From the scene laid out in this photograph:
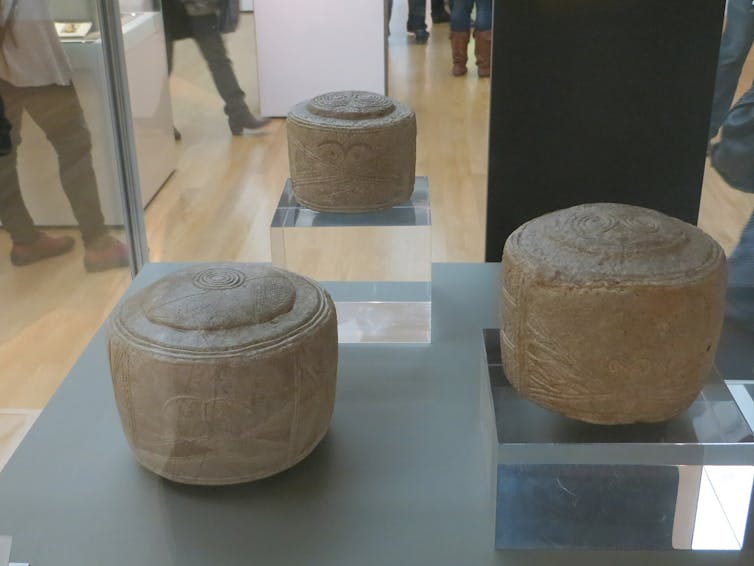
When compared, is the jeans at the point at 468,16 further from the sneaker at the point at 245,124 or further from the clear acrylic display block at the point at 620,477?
the clear acrylic display block at the point at 620,477

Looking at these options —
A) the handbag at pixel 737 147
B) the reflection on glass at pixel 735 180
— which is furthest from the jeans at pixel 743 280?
the handbag at pixel 737 147

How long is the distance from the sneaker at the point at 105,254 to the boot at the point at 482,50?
8.24 feet

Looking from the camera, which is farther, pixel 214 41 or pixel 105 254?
pixel 214 41

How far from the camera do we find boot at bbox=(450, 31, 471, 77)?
207 inches

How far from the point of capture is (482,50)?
5.32 m

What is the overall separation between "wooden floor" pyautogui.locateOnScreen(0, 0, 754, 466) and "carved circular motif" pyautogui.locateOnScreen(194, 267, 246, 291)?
0.63 m

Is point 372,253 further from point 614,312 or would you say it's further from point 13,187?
point 13,187

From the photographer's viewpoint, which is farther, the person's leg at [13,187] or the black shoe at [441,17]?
the black shoe at [441,17]

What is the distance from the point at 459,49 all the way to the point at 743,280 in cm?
289

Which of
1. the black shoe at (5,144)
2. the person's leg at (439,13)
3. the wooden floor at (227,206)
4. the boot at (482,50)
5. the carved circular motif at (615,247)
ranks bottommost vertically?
the wooden floor at (227,206)

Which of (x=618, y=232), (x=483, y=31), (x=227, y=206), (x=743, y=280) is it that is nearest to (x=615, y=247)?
(x=618, y=232)

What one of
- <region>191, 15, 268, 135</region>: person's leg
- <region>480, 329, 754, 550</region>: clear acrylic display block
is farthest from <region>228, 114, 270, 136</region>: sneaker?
<region>480, 329, 754, 550</region>: clear acrylic display block

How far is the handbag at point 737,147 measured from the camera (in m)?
2.65

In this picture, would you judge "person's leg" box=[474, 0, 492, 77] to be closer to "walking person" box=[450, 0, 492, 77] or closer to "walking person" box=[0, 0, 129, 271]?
"walking person" box=[450, 0, 492, 77]
